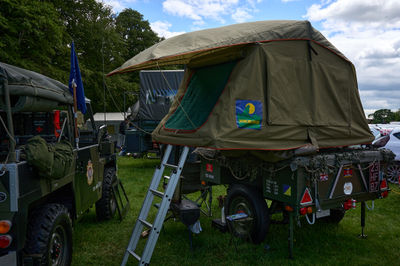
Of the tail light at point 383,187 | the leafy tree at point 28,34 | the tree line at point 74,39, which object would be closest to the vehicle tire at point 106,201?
the tree line at point 74,39

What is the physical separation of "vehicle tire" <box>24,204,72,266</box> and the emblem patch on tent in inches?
97.1

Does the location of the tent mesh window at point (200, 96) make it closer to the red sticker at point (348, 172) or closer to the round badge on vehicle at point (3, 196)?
the red sticker at point (348, 172)

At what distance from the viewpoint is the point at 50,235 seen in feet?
11.4

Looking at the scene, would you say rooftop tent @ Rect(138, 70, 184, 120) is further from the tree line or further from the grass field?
the grass field

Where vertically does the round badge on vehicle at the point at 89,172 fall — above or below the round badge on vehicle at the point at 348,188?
above

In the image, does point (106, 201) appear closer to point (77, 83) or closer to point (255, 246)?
point (77, 83)

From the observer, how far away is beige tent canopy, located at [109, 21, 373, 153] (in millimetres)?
4344

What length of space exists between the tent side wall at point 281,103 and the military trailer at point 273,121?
0.5 inches

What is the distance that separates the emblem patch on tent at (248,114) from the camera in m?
4.43

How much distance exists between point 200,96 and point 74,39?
1886 centimetres

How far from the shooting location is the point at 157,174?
4668 mm

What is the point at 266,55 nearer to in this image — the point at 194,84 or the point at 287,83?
the point at 287,83

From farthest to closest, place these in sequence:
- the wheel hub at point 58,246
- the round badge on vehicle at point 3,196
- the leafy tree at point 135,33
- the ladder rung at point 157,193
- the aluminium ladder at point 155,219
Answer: the leafy tree at point 135,33 < the ladder rung at point 157,193 < the aluminium ladder at point 155,219 < the wheel hub at point 58,246 < the round badge on vehicle at point 3,196

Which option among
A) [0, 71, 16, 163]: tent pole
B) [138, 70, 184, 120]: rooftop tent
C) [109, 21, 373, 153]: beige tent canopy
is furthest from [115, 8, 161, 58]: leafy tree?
[0, 71, 16, 163]: tent pole
